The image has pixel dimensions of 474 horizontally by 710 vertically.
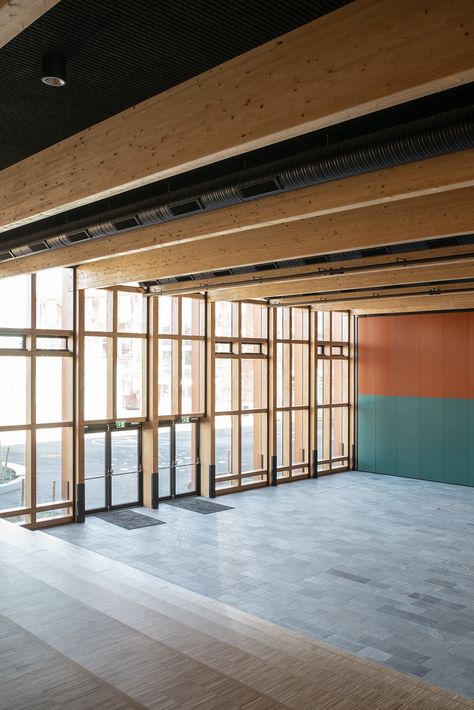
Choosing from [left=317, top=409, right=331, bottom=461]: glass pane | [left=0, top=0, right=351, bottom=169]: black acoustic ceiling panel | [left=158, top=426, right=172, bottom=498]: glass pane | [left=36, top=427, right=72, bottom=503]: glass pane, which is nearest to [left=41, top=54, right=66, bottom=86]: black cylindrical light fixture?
[left=0, top=0, right=351, bottom=169]: black acoustic ceiling panel

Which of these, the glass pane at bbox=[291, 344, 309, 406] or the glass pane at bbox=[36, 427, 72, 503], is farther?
the glass pane at bbox=[291, 344, 309, 406]

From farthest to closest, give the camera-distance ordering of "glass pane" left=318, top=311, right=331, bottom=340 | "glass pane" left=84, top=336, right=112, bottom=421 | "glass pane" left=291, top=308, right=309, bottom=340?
"glass pane" left=318, top=311, right=331, bottom=340 < "glass pane" left=291, top=308, right=309, bottom=340 < "glass pane" left=84, top=336, right=112, bottom=421

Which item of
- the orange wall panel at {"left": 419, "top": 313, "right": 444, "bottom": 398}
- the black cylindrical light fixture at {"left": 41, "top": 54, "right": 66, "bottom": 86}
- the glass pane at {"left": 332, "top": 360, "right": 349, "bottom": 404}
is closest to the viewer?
the black cylindrical light fixture at {"left": 41, "top": 54, "right": 66, "bottom": 86}

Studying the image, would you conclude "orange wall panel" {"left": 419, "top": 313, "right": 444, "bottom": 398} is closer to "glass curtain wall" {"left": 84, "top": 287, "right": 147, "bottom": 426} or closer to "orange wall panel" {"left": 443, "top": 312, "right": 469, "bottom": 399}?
"orange wall panel" {"left": 443, "top": 312, "right": 469, "bottom": 399}

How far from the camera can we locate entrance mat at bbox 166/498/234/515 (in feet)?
45.8

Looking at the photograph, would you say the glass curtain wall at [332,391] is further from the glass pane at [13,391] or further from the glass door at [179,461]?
the glass pane at [13,391]

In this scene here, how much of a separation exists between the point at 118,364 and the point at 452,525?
25.8ft

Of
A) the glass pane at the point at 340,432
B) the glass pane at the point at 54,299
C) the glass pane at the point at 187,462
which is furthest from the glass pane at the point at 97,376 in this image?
the glass pane at the point at 340,432

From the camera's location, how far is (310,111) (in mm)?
4027

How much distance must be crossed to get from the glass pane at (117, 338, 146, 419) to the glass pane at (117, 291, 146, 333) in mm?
269

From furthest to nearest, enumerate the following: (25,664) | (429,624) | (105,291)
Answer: (105,291), (429,624), (25,664)

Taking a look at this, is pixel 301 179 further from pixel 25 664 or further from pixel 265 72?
pixel 25 664

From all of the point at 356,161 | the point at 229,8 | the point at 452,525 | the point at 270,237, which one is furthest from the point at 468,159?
the point at 452,525

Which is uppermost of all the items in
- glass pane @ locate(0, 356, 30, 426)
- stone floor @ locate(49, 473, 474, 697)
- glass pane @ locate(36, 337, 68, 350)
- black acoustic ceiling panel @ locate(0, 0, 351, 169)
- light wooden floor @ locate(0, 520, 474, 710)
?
black acoustic ceiling panel @ locate(0, 0, 351, 169)
